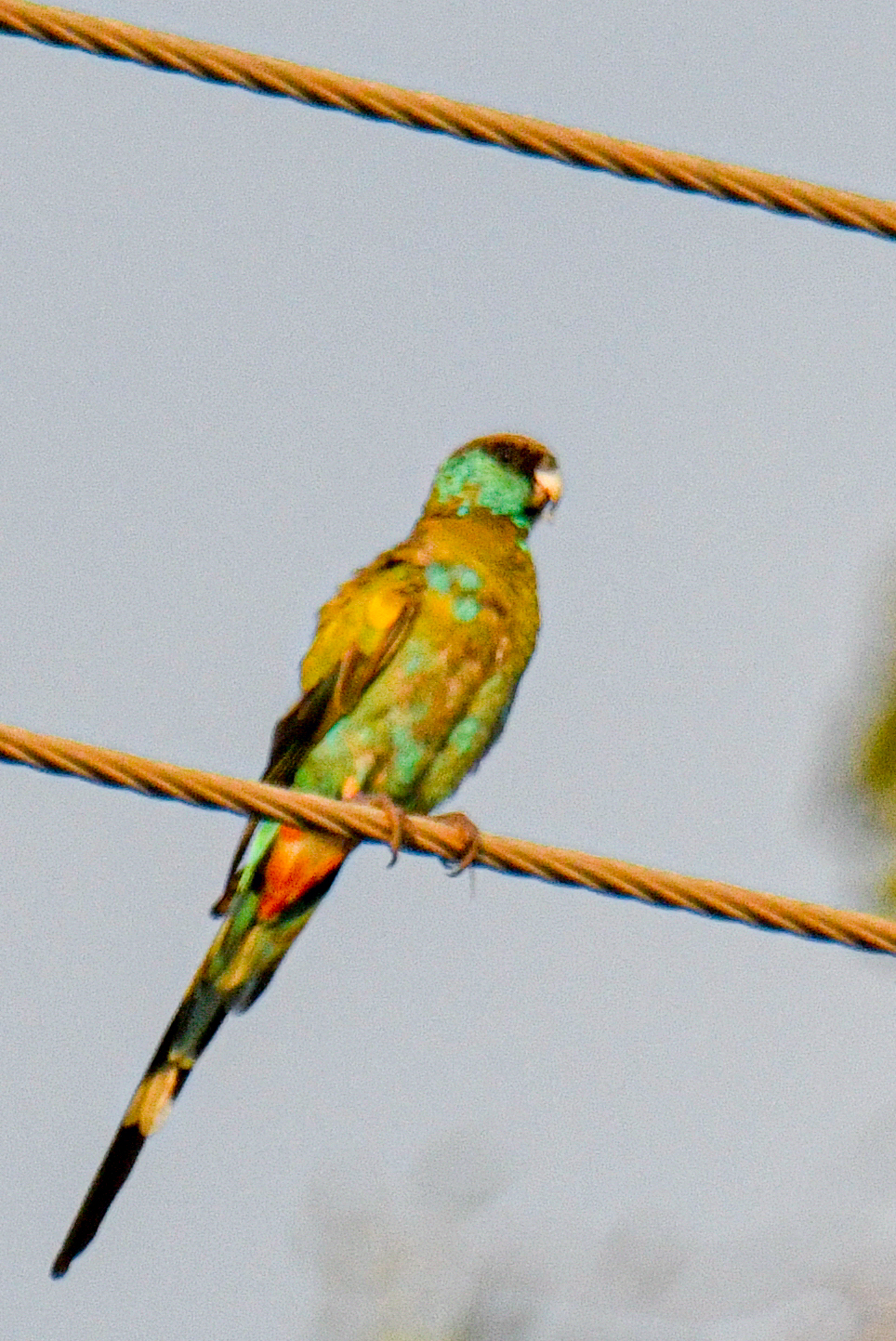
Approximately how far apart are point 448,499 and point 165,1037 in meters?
1.86

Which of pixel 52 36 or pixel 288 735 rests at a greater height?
pixel 52 36

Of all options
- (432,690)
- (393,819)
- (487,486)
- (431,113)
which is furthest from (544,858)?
(487,486)

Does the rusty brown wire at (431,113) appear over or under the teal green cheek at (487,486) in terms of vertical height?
over

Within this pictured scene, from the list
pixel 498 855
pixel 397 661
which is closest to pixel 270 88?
pixel 498 855

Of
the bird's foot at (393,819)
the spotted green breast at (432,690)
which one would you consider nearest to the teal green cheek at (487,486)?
the spotted green breast at (432,690)

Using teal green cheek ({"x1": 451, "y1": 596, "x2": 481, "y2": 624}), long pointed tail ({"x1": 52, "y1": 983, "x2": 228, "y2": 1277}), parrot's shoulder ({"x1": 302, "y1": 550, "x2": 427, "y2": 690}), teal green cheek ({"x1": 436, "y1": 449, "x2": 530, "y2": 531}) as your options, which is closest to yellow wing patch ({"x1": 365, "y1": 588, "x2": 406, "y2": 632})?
parrot's shoulder ({"x1": 302, "y1": 550, "x2": 427, "y2": 690})

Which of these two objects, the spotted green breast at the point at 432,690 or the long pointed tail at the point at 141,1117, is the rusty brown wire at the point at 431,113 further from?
the long pointed tail at the point at 141,1117

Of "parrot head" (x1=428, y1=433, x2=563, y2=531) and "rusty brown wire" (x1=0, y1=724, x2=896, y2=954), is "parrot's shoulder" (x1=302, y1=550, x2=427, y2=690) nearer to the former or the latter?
"parrot head" (x1=428, y1=433, x2=563, y2=531)

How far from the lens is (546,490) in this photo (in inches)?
247

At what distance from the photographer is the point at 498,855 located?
12.5 ft

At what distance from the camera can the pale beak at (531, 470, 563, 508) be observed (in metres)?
6.26

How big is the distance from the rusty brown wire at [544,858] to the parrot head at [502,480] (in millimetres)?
2585

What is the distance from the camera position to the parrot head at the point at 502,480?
6.23m

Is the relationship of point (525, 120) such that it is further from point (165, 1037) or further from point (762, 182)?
point (165, 1037)
